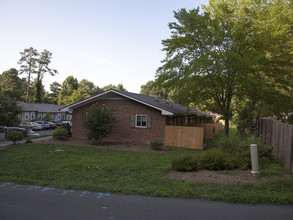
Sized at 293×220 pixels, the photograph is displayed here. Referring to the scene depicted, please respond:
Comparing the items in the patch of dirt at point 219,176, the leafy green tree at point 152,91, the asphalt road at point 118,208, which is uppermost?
the leafy green tree at point 152,91

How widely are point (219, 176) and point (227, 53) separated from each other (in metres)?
9.59

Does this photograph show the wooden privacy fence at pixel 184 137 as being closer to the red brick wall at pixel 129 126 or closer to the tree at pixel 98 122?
the red brick wall at pixel 129 126

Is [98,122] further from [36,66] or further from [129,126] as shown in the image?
[36,66]

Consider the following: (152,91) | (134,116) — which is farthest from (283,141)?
(152,91)

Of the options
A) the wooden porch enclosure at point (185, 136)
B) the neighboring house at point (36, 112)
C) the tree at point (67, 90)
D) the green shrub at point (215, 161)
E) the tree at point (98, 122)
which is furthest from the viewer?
the tree at point (67, 90)

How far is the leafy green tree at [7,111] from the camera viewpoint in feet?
61.9

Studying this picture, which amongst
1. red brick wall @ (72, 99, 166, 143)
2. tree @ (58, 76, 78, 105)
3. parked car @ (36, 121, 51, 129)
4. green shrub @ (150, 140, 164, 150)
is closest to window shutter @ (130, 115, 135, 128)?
red brick wall @ (72, 99, 166, 143)

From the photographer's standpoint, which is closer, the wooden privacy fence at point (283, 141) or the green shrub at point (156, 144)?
the wooden privacy fence at point (283, 141)

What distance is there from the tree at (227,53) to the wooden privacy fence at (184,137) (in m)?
2.18

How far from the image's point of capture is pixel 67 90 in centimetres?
6838

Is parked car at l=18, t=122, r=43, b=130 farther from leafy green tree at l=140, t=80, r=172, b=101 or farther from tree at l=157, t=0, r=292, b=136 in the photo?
leafy green tree at l=140, t=80, r=172, b=101

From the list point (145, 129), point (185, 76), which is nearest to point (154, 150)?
point (145, 129)

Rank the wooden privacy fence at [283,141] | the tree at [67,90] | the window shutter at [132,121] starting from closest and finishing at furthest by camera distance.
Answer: the wooden privacy fence at [283,141], the window shutter at [132,121], the tree at [67,90]

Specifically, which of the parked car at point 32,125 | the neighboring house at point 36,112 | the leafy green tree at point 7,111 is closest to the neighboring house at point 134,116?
the leafy green tree at point 7,111
